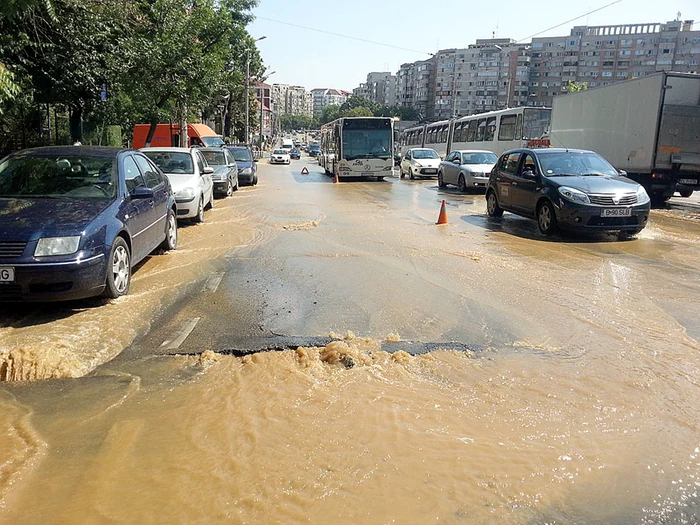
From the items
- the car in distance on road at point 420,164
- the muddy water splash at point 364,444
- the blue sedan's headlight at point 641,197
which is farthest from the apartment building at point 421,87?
the muddy water splash at point 364,444

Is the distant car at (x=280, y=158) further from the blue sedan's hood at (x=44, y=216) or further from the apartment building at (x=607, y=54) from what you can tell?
the apartment building at (x=607, y=54)

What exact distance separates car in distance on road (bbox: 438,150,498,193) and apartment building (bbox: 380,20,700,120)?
10099 centimetres

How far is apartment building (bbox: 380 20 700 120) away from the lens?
122m

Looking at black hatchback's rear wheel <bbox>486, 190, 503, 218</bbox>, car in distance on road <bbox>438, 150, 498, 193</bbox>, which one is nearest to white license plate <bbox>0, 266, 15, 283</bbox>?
black hatchback's rear wheel <bbox>486, 190, 503, 218</bbox>

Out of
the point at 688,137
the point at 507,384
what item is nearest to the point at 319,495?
the point at 507,384

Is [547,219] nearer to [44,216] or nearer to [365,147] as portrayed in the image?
[44,216]

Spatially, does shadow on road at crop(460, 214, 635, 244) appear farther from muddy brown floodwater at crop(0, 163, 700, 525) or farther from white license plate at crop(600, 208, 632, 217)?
muddy brown floodwater at crop(0, 163, 700, 525)

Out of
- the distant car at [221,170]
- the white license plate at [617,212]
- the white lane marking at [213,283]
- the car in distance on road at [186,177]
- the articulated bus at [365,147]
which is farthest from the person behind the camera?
the articulated bus at [365,147]

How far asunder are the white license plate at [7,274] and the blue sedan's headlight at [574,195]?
8.62 m

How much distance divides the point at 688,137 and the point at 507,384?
16116 mm

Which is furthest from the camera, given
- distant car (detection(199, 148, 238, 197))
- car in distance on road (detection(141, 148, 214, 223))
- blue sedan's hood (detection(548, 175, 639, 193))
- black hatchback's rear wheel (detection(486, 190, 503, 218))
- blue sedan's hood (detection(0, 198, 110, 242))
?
distant car (detection(199, 148, 238, 197))

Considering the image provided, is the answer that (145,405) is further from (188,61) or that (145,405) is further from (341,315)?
(188,61)

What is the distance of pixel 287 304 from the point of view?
628 cm

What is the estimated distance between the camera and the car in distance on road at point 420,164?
93.8 feet
